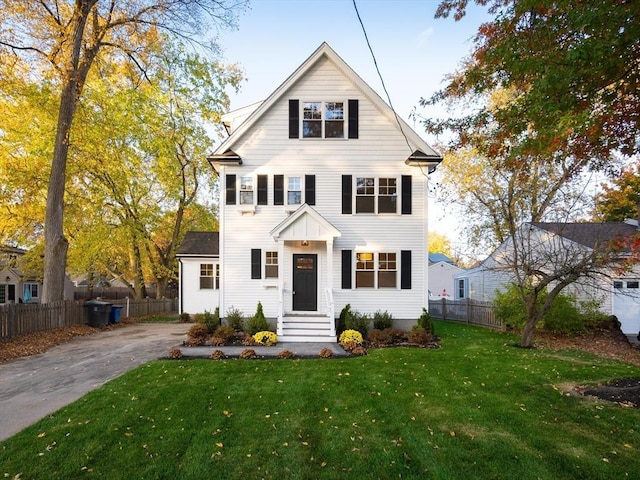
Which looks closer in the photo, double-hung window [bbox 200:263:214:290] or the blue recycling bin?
the blue recycling bin

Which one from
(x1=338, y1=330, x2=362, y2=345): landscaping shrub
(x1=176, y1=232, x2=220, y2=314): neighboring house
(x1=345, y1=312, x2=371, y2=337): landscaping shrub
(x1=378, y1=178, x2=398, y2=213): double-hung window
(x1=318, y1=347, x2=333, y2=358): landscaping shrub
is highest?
(x1=378, y1=178, x2=398, y2=213): double-hung window

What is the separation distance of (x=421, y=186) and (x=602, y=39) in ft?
27.1

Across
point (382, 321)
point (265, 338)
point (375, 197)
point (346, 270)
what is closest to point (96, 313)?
point (265, 338)

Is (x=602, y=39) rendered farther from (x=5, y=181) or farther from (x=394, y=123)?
(x=5, y=181)

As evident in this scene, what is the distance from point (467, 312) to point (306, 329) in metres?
10.2

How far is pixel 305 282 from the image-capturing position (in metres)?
13.5

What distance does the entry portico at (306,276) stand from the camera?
12266 mm

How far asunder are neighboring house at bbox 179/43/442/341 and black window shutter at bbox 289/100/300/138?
36 mm

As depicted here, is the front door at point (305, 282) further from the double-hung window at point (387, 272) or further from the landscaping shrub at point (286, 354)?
the landscaping shrub at point (286, 354)

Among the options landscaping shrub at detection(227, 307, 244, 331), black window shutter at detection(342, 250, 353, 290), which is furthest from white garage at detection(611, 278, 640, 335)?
landscaping shrub at detection(227, 307, 244, 331)

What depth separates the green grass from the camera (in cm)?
424

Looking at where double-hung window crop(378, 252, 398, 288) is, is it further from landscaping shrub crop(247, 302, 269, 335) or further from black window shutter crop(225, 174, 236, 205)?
black window shutter crop(225, 174, 236, 205)

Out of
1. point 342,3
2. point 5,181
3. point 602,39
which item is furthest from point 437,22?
point 5,181

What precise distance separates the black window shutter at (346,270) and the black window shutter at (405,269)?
6.10ft
